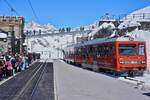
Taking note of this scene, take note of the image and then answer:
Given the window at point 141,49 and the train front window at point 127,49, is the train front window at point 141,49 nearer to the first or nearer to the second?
the window at point 141,49

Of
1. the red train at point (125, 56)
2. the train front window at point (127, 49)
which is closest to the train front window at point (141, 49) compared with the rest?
the red train at point (125, 56)

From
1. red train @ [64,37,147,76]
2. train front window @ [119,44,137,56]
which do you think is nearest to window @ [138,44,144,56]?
red train @ [64,37,147,76]

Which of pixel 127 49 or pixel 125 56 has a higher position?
pixel 127 49

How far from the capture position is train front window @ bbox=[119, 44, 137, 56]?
31906 mm

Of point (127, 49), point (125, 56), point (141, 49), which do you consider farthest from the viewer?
point (141, 49)

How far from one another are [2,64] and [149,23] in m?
49.3

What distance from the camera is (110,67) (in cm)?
3347

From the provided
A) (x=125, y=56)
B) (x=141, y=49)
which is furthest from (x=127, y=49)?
(x=141, y=49)

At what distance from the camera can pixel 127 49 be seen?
106 ft

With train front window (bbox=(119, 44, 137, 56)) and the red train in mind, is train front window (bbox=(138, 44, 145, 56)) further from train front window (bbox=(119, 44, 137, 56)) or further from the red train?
train front window (bbox=(119, 44, 137, 56))

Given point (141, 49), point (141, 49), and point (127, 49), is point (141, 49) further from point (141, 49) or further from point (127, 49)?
point (127, 49)

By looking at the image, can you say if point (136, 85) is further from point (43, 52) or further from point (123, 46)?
point (43, 52)

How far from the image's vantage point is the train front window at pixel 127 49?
105 feet

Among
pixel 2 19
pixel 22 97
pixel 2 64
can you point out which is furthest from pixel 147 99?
pixel 2 19
